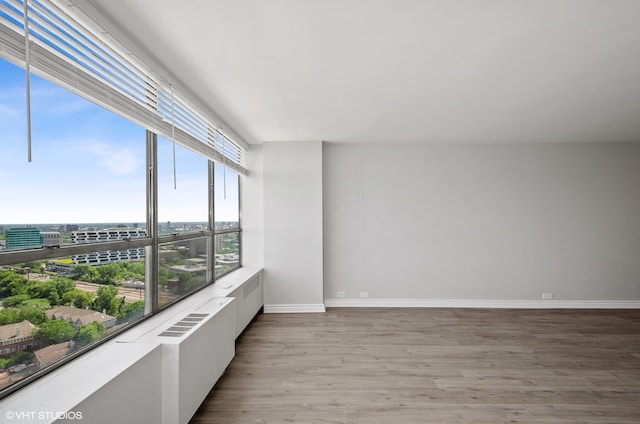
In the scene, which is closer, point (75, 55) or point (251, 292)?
point (75, 55)

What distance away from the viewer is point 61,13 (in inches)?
61.0

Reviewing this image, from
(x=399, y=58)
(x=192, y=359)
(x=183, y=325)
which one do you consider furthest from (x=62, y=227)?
(x=399, y=58)

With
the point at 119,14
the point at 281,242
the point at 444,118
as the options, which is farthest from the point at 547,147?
the point at 119,14

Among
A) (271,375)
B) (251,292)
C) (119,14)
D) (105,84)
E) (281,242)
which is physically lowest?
(271,375)

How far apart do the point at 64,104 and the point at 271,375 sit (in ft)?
8.92

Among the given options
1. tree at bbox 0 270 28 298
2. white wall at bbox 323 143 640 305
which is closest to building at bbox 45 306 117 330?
tree at bbox 0 270 28 298

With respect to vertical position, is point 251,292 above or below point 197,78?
below

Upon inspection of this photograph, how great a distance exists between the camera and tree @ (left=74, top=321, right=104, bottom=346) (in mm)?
1876

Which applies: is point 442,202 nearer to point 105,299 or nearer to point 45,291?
point 105,299

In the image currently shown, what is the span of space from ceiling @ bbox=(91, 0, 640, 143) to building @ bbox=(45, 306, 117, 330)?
175 cm

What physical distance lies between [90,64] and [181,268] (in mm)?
2064

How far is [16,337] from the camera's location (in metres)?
1.47

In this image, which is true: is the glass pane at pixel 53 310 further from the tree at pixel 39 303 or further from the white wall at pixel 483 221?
the white wall at pixel 483 221

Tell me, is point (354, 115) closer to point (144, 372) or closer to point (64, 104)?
point (64, 104)
